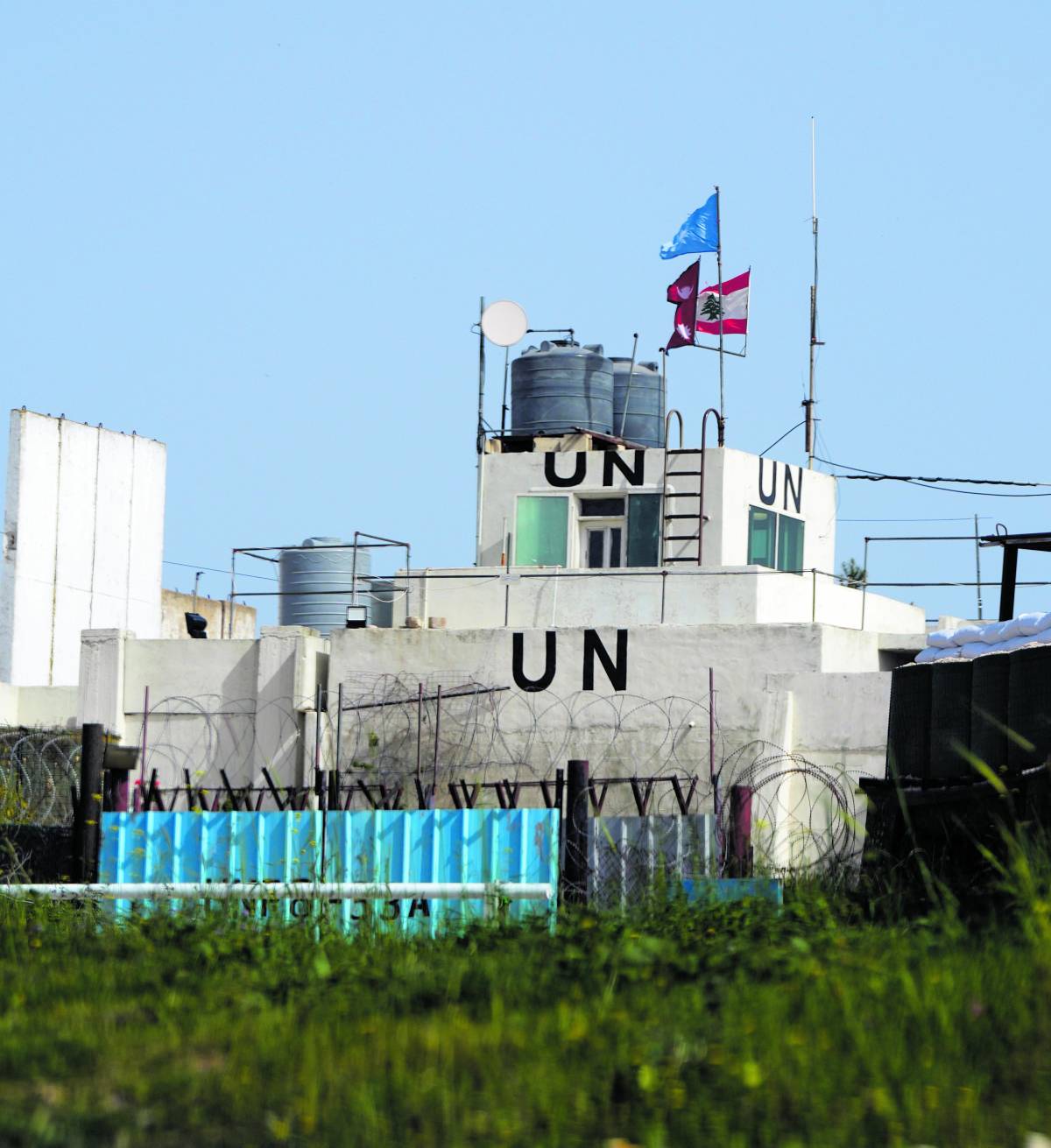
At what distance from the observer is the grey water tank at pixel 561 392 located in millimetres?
34344

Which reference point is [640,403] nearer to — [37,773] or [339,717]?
[339,717]

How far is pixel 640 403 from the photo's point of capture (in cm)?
3572

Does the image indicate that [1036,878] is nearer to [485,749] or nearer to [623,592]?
[485,749]

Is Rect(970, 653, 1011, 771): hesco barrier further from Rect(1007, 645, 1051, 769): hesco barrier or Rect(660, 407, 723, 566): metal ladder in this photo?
Rect(660, 407, 723, 566): metal ladder

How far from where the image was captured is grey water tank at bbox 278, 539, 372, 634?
35.2 metres

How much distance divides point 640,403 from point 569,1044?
1186 inches

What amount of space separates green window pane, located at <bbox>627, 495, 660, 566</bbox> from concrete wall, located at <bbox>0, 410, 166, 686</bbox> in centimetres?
1644

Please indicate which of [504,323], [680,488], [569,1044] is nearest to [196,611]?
[504,323]

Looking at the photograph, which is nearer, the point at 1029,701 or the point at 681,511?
the point at 1029,701

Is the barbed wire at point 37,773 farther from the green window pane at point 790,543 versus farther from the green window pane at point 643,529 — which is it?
the green window pane at point 790,543

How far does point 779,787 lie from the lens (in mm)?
24688

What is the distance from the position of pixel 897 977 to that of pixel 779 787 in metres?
18.3

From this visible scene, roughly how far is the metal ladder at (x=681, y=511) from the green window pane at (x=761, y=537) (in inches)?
46.7

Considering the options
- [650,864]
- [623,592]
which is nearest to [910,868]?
[650,864]
